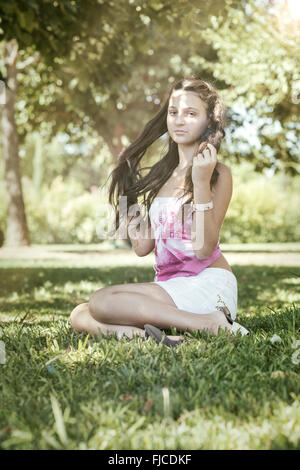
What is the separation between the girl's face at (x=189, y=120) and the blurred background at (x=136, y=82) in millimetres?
1788

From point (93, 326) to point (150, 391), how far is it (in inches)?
41.6

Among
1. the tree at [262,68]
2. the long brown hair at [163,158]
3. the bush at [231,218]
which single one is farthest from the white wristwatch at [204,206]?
the bush at [231,218]

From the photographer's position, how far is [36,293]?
20.4 feet

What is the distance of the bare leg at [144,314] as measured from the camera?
2932mm

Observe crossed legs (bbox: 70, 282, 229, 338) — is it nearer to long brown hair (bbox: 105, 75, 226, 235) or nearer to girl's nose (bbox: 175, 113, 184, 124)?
long brown hair (bbox: 105, 75, 226, 235)

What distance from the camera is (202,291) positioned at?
3.09 meters

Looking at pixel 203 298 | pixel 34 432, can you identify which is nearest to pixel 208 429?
pixel 34 432

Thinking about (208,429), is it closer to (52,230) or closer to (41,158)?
(52,230)

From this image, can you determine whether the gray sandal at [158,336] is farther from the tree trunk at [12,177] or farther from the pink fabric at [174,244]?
the tree trunk at [12,177]

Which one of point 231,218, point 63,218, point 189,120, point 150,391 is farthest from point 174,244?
point 63,218

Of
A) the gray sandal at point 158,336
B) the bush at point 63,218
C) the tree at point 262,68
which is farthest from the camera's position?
the bush at point 63,218

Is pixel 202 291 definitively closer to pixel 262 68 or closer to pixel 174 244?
pixel 174 244

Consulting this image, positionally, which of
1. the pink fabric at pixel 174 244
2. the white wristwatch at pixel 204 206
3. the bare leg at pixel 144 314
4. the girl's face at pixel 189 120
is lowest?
the bare leg at pixel 144 314

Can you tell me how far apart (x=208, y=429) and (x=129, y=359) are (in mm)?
796
